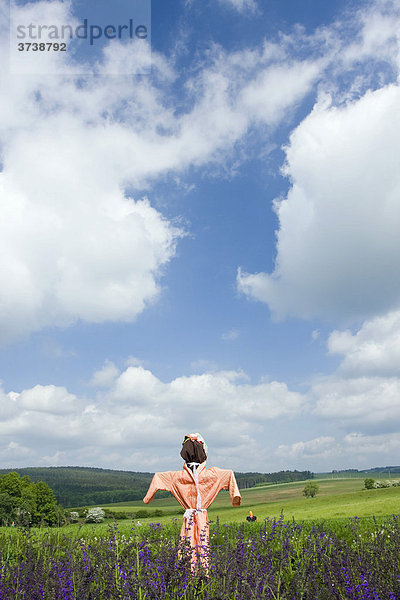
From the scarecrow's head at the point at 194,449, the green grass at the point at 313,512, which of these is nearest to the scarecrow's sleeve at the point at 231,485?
the scarecrow's head at the point at 194,449

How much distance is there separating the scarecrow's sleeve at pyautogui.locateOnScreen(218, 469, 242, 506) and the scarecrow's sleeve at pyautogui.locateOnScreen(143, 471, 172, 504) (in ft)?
3.33

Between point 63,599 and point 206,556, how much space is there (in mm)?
2186

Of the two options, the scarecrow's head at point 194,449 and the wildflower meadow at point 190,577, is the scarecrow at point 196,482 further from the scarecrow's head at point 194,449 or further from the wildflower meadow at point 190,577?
the wildflower meadow at point 190,577

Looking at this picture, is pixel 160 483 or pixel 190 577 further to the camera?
pixel 160 483

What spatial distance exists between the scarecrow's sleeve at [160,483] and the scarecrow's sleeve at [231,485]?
1016 mm

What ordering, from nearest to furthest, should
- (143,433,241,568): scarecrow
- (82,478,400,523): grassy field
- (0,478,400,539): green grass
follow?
(143,433,241,568): scarecrow
(0,478,400,539): green grass
(82,478,400,523): grassy field

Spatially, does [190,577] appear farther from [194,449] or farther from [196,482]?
[194,449]

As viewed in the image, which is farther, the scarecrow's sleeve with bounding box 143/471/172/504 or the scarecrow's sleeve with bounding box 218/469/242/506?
the scarecrow's sleeve with bounding box 143/471/172/504

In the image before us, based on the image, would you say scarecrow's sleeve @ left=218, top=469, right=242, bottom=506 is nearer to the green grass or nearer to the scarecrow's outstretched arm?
the scarecrow's outstretched arm

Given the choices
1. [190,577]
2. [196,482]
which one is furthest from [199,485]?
[190,577]

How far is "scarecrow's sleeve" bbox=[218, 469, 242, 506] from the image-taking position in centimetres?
852

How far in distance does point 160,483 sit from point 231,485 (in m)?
1.38

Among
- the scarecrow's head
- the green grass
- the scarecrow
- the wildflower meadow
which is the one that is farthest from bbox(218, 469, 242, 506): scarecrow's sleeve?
the wildflower meadow

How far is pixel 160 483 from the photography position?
8.74 m
